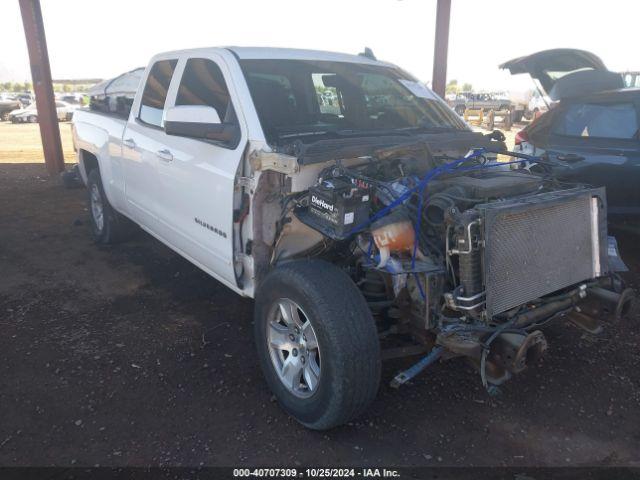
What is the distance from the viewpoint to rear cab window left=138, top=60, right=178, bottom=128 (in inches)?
165

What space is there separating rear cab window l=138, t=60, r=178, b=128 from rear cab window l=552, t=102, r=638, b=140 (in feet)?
13.3

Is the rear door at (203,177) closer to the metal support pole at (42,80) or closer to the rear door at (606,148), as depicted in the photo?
the rear door at (606,148)

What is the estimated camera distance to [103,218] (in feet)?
18.9

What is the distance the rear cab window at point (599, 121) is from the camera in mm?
5227

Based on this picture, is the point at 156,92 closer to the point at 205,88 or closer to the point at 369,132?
the point at 205,88

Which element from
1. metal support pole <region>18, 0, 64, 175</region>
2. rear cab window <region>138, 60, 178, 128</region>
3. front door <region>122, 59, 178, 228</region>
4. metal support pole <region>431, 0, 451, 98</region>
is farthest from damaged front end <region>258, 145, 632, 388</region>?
metal support pole <region>18, 0, 64, 175</region>

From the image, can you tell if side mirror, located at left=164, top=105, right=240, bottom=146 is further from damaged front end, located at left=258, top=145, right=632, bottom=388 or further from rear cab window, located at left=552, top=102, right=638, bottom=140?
rear cab window, located at left=552, top=102, right=638, bottom=140

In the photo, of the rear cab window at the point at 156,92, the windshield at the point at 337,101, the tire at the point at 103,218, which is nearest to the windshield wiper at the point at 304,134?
the windshield at the point at 337,101

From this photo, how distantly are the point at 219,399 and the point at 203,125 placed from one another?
1624 millimetres

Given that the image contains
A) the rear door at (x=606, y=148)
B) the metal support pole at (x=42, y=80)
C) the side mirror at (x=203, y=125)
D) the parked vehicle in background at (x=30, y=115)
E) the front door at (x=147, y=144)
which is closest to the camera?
the side mirror at (x=203, y=125)

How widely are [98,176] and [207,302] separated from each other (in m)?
2.18

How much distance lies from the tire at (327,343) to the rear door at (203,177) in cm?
65

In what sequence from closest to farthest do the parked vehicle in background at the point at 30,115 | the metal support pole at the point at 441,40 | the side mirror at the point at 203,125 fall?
the side mirror at the point at 203,125 → the metal support pole at the point at 441,40 → the parked vehicle in background at the point at 30,115

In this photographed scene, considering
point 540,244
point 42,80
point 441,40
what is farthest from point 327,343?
point 42,80
